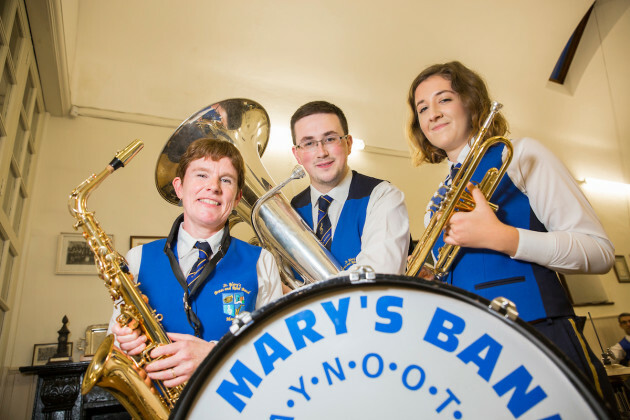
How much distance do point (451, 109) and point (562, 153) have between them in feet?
18.0

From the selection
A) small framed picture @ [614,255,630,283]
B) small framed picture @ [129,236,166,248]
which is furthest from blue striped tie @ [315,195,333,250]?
small framed picture @ [614,255,630,283]

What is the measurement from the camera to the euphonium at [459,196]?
1.15 metres

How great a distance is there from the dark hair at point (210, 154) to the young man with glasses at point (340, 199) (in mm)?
365

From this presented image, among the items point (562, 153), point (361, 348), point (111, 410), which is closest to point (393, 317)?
point (361, 348)

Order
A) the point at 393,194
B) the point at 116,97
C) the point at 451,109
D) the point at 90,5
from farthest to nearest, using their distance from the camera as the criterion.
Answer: the point at 116,97 < the point at 90,5 < the point at 393,194 < the point at 451,109

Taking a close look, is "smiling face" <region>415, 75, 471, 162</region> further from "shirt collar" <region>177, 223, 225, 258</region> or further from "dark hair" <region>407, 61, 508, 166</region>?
"shirt collar" <region>177, 223, 225, 258</region>

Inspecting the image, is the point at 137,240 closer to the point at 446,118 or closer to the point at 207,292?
the point at 207,292

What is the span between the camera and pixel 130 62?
3.74 meters

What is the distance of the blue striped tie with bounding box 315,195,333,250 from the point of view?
154 centimetres

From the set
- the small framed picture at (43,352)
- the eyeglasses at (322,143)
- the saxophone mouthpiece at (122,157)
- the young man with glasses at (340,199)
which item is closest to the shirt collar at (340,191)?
the young man with glasses at (340,199)

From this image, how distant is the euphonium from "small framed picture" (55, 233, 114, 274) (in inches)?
111

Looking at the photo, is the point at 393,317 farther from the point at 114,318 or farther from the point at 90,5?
the point at 90,5

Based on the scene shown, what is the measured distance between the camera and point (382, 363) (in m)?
0.60

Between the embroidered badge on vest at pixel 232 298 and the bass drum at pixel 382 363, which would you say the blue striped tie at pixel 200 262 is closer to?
the embroidered badge on vest at pixel 232 298
